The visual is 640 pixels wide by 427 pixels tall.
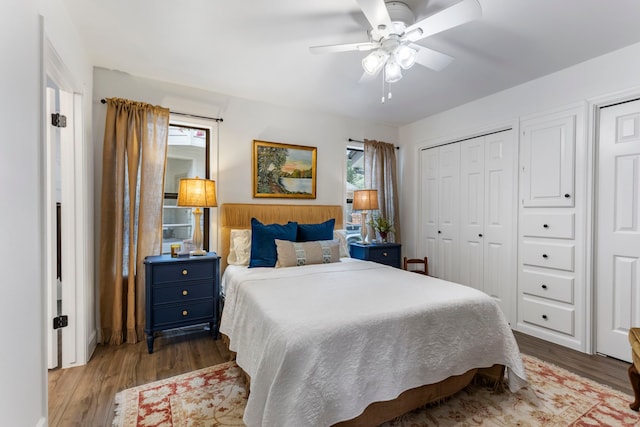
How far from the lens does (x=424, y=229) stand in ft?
13.6

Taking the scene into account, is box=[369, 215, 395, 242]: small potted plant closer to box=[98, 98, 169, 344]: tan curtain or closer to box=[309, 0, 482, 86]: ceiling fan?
box=[309, 0, 482, 86]: ceiling fan

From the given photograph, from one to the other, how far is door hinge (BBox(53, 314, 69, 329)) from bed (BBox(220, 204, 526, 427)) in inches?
47.1

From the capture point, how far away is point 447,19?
1.58 meters

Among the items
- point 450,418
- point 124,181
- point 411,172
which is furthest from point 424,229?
point 124,181

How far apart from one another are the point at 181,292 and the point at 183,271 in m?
0.19

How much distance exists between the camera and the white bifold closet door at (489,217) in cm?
314

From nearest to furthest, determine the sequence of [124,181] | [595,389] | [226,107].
Answer: [595,389]
[124,181]
[226,107]

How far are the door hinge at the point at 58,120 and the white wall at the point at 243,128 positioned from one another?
45cm

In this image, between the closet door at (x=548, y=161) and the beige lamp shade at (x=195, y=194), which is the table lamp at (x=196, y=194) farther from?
the closet door at (x=548, y=161)

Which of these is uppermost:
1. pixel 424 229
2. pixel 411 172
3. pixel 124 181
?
pixel 411 172

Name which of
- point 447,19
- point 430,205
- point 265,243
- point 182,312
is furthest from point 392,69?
point 182,312

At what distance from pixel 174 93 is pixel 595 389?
4276 mm

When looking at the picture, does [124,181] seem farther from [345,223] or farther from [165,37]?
[345,223]

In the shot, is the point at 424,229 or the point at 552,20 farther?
the point at 424,229
